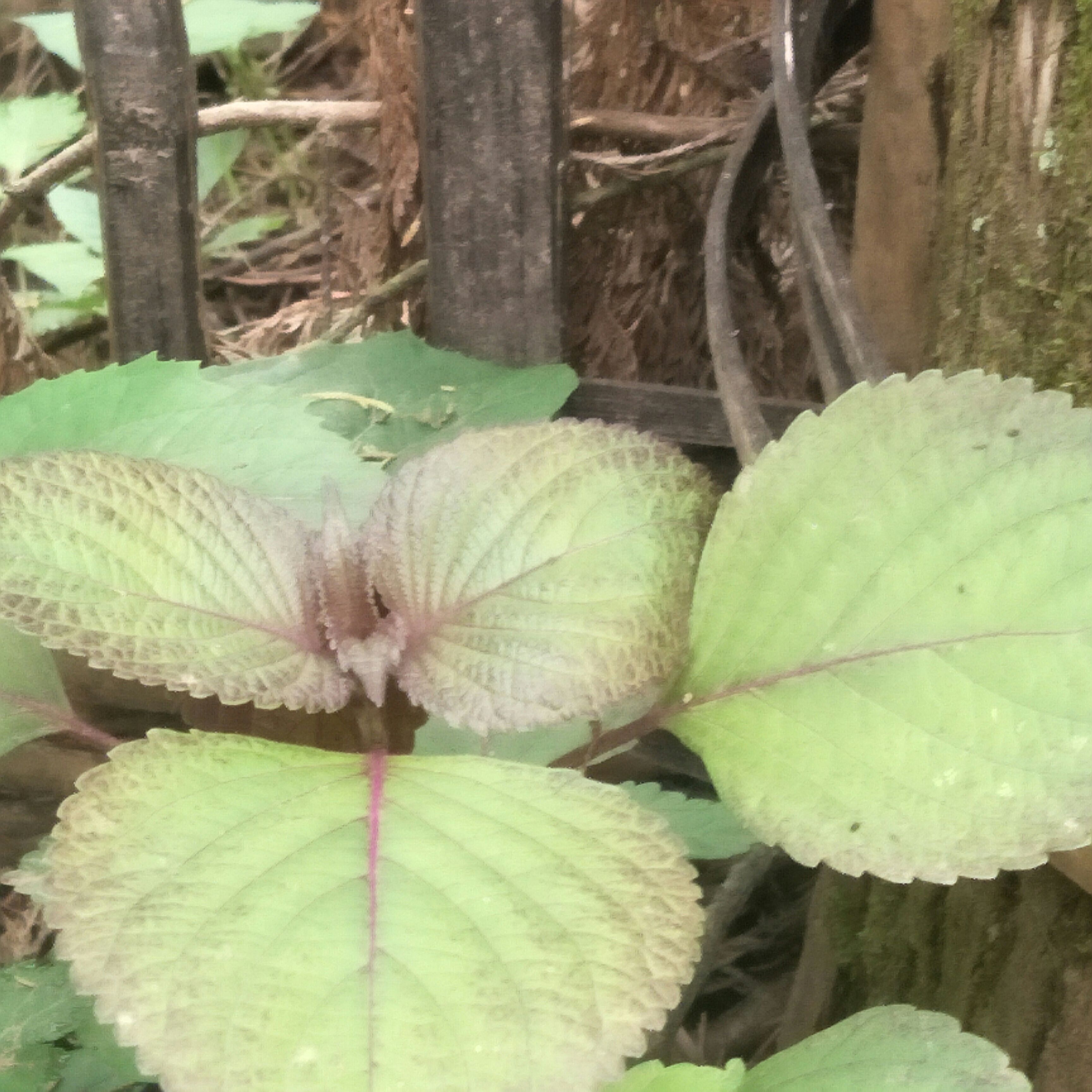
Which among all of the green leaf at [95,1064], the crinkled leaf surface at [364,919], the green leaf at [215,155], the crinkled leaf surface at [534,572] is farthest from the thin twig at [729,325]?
the green leaf at [215,155]

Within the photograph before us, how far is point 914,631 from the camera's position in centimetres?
35

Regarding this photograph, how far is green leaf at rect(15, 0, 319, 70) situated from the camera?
2.98 feet

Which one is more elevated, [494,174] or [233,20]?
[233,20]

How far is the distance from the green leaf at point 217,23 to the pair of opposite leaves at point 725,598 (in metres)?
0.67

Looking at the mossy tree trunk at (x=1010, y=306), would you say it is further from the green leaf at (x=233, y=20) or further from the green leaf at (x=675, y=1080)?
the green leaf at (x=233, y=20)

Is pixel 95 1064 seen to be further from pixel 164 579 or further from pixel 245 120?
pixel 245 120

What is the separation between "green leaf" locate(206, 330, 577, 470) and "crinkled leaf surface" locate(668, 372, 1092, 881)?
1.11 ft

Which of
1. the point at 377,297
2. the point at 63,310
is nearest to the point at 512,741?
the point at 377,297

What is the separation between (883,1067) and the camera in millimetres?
396

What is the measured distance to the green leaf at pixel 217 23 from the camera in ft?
2.98

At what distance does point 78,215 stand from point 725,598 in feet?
3.00

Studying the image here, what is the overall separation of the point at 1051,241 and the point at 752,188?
314mm

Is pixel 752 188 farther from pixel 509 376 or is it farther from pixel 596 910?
pixel 596 910

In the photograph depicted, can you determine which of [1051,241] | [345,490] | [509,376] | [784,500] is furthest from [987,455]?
[509,376]
